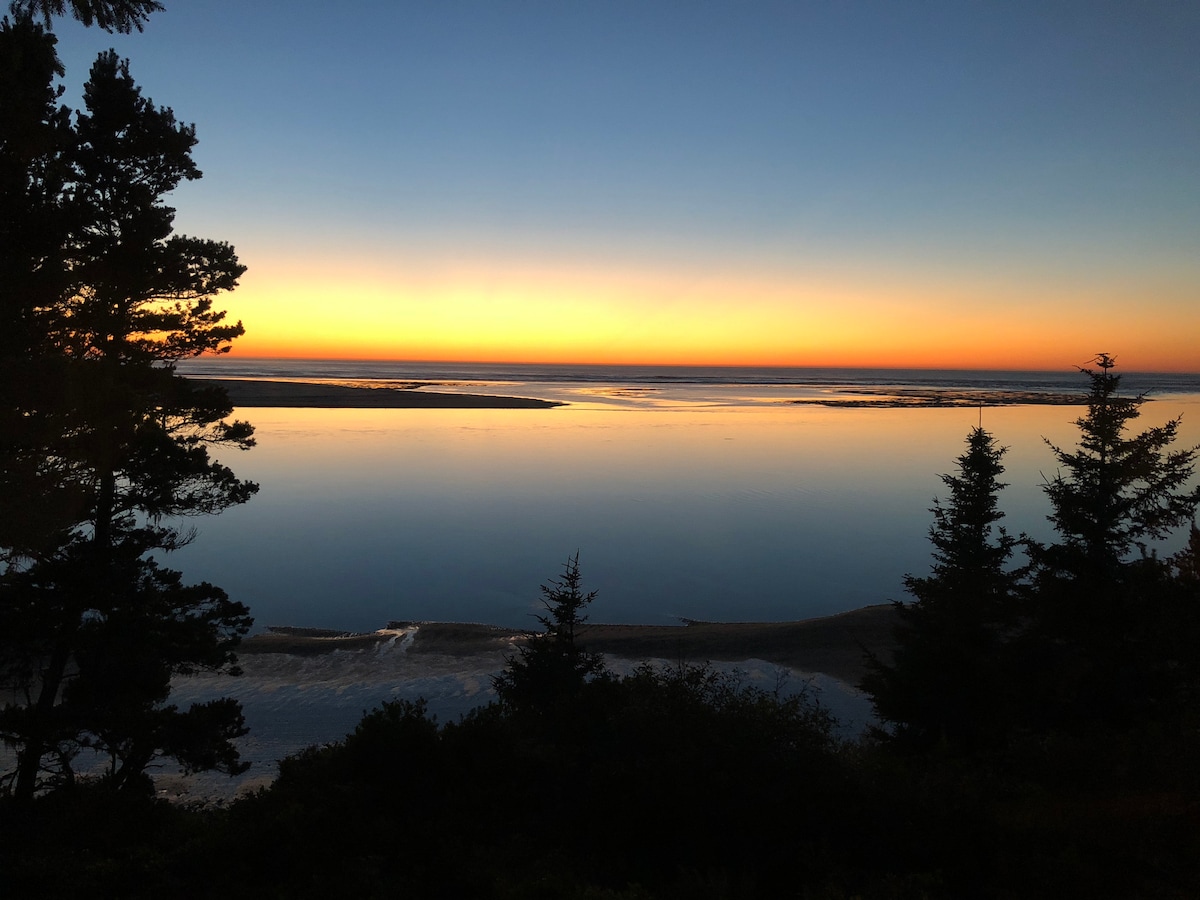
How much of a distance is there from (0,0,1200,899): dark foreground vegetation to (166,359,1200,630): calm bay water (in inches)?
347

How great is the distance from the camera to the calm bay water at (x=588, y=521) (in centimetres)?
2256

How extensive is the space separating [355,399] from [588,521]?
6699 centimetres

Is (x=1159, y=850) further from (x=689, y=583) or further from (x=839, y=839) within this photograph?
(x=689, y=583)

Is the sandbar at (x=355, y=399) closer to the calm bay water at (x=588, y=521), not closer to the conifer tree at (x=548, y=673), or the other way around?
the calm bay water at (x=588, y=521)

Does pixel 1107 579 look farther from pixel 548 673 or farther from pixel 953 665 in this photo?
pixel 548 673

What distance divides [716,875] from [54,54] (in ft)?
43.1

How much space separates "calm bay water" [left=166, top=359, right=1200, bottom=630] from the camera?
22562mm

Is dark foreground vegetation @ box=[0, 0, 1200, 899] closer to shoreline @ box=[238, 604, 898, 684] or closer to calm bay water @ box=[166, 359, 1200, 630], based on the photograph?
shoreline @ box=[238, 604, 898, 684]

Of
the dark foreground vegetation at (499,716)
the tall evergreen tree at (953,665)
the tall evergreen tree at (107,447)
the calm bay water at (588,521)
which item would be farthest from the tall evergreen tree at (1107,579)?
the tall evergreen tree at (107,447)

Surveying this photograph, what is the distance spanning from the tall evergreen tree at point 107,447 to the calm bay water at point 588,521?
29.7 ft

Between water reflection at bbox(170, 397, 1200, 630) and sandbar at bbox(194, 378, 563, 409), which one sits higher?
sandbar at bbox(194, 378, 563, 409)

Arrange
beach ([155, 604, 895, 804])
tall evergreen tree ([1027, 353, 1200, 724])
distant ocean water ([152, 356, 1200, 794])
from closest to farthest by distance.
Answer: tall evergreen tree ([1027, 353, 1200, 724]) → beach ([155, 604, 895, 804]) → distant ocean water ([152, 356, 1200, 794])

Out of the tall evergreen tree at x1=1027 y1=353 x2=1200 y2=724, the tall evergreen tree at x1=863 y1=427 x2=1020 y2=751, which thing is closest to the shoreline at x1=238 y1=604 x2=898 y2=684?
the tall evergreen tree at x1=863 y1=427 x2=1020 y2=751

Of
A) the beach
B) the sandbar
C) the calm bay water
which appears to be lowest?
the beach
